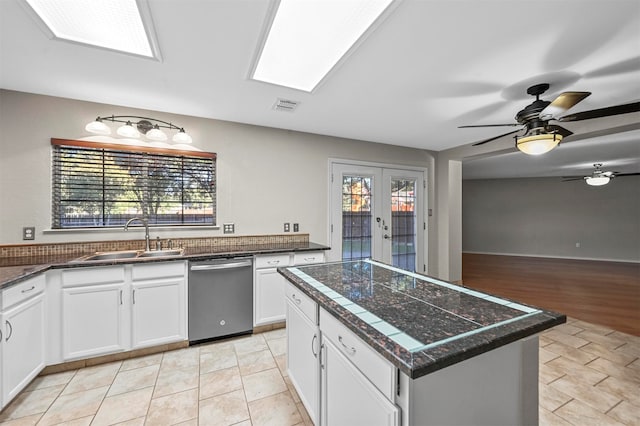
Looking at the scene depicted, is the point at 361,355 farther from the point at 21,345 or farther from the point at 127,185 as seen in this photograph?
the point at 127,185

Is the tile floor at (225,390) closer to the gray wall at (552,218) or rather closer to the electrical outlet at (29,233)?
the electrical outlet at (29,233)

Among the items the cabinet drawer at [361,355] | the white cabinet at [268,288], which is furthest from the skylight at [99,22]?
the white cabinet at [268,288]

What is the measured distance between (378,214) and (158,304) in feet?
10.3

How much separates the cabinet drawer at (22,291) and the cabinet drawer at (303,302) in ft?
5.93

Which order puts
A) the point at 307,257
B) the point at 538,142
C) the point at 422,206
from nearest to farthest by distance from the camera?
the point at 538,142 → the point at 307,257 → the point at 422,206

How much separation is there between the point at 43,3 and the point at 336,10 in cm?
158

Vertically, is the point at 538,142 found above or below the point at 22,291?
above

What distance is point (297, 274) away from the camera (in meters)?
1.80

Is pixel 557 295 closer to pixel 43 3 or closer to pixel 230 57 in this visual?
pixel 230 57

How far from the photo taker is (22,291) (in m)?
1.82

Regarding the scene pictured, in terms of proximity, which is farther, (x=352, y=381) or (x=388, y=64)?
(x=388, y=64)

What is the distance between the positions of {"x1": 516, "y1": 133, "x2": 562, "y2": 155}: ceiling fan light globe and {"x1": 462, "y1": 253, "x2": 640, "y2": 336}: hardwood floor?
2.60 metres

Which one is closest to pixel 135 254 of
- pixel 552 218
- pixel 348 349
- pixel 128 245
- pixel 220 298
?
pixel 128 245

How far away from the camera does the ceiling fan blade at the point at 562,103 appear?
1.72 meters
